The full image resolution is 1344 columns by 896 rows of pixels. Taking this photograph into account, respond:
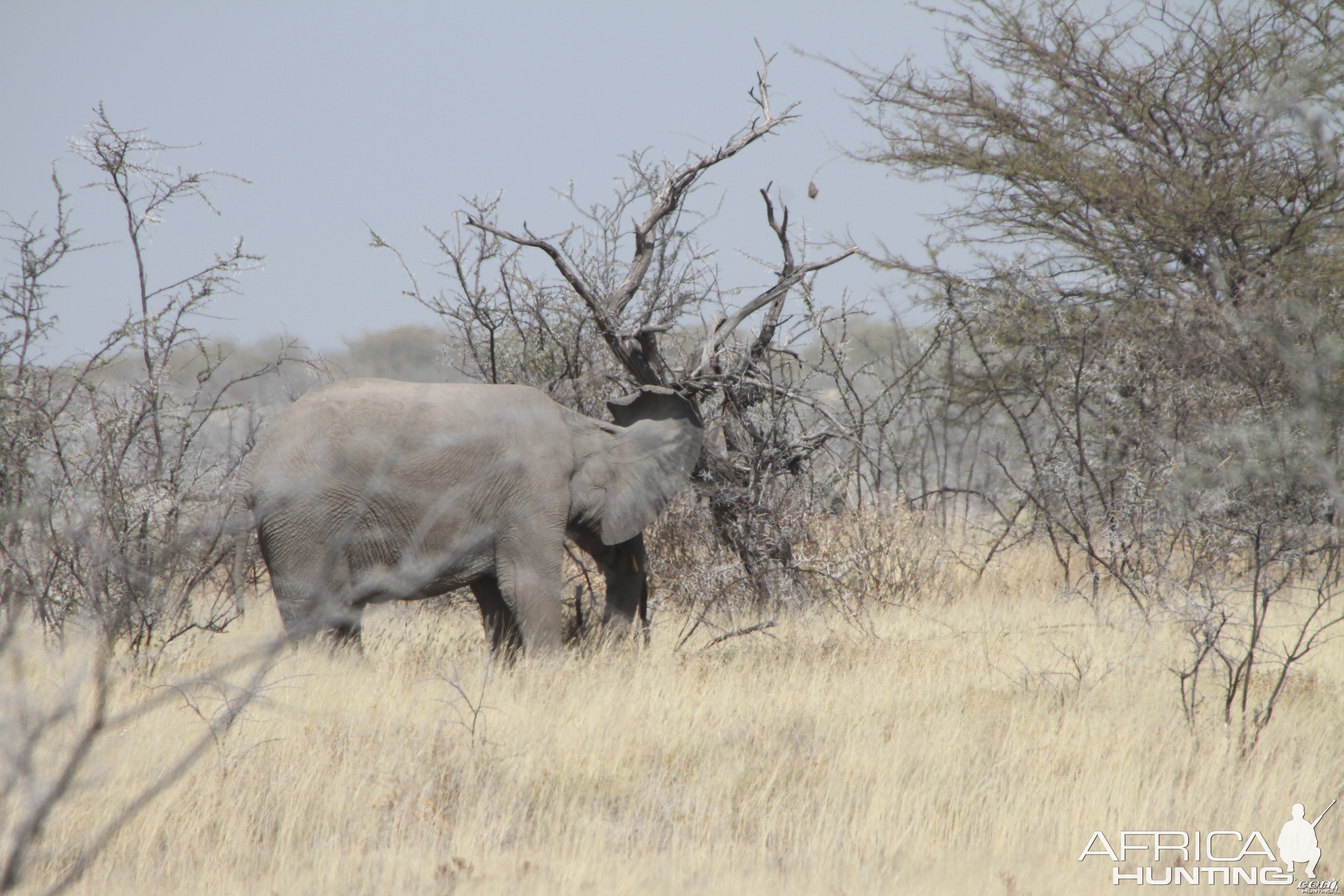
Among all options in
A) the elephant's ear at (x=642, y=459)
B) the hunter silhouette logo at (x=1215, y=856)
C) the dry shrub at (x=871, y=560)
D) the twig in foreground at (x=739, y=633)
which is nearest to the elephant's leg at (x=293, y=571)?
the elephant's ear at (x=642, y=459)

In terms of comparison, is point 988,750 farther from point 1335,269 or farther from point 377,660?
point 1335,269

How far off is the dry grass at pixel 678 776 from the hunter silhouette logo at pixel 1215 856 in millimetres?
84

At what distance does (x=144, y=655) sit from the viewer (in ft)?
22.2

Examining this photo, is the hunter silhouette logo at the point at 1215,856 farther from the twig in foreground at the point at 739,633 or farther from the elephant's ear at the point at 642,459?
the elephant's ear at the point at 642,459

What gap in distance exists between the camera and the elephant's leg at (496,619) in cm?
712

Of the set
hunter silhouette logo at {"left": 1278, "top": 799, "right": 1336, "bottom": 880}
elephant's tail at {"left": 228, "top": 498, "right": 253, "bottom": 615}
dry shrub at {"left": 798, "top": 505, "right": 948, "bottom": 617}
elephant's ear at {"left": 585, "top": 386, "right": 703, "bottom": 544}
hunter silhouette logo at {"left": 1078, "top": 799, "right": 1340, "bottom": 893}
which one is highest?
elephant's ear at {"left": 585, "top": 386, "right": 703, "bottom": 544}

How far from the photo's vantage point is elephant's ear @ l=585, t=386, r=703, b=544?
23.1ft

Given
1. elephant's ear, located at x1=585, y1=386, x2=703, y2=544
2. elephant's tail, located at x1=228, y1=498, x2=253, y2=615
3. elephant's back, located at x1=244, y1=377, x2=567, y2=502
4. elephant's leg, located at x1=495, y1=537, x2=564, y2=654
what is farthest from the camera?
elephant's ear, located at x1=585, y1=386, x2=703, y2=544

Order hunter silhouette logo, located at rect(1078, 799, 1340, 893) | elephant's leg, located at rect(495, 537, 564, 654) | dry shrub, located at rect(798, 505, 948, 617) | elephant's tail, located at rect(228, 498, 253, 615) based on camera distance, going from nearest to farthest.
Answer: hunter silhouette logo, located at rect(1078, 799, 1340, 893) < elephant's tail, located at rect(228, 498, 253, 615) < elephant's leg, located at rect(495, 537, 564, 654) < dry shrub, located at rect(798, 505, 948, 617)

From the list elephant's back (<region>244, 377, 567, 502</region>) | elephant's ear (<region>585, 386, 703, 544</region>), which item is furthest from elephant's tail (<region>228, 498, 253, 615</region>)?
elephant's ear (<region>585, 386, 703, 544</region>)

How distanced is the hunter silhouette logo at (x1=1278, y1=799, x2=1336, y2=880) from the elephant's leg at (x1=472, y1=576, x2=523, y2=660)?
13.7 ft

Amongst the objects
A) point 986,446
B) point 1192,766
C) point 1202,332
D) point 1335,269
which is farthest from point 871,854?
point 986,446

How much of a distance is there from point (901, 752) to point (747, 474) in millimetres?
3684

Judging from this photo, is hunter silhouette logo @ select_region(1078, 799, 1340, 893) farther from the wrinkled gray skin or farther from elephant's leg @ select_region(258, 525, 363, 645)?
elephant's leg @ select_region(258, 525, 363, 645)
